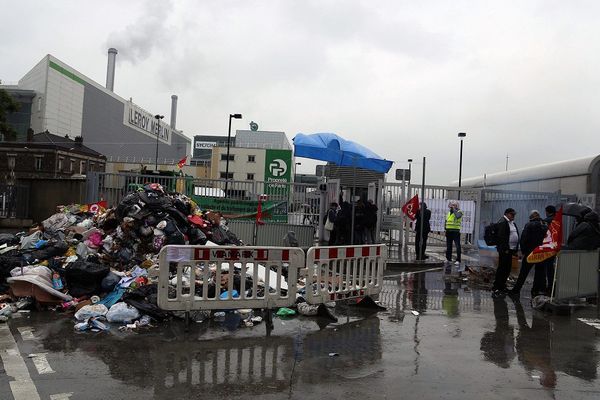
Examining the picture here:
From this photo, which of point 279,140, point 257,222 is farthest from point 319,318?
point 279,140

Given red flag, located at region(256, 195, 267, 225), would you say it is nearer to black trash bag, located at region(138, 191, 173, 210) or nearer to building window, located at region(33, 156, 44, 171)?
black trash bag, located at region(138, 191, 173, 210)

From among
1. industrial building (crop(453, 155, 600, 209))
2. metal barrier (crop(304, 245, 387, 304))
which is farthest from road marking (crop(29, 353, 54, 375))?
industrial building (crop(453, 155, 600, 209))

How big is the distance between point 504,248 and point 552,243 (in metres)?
1.36

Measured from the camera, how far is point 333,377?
4965mm

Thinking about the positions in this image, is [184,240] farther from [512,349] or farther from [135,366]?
[512,349]

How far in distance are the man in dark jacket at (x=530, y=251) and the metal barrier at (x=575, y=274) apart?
0.99 metres

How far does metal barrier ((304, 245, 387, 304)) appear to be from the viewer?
730cm

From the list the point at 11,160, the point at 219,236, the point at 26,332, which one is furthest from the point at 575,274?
the point at 11,160

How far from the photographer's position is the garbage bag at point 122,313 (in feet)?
22.1

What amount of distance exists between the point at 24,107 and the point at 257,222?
245 feet

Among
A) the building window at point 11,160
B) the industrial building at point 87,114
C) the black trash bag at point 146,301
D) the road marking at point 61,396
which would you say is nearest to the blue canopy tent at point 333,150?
the black trash bag at point 146,301

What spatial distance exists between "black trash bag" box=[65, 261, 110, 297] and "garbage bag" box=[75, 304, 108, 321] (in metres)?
0.77

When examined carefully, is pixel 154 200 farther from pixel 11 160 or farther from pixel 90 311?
pixel 11 160

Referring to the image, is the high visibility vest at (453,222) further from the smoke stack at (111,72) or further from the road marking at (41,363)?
the smoke stack at (111,72)
